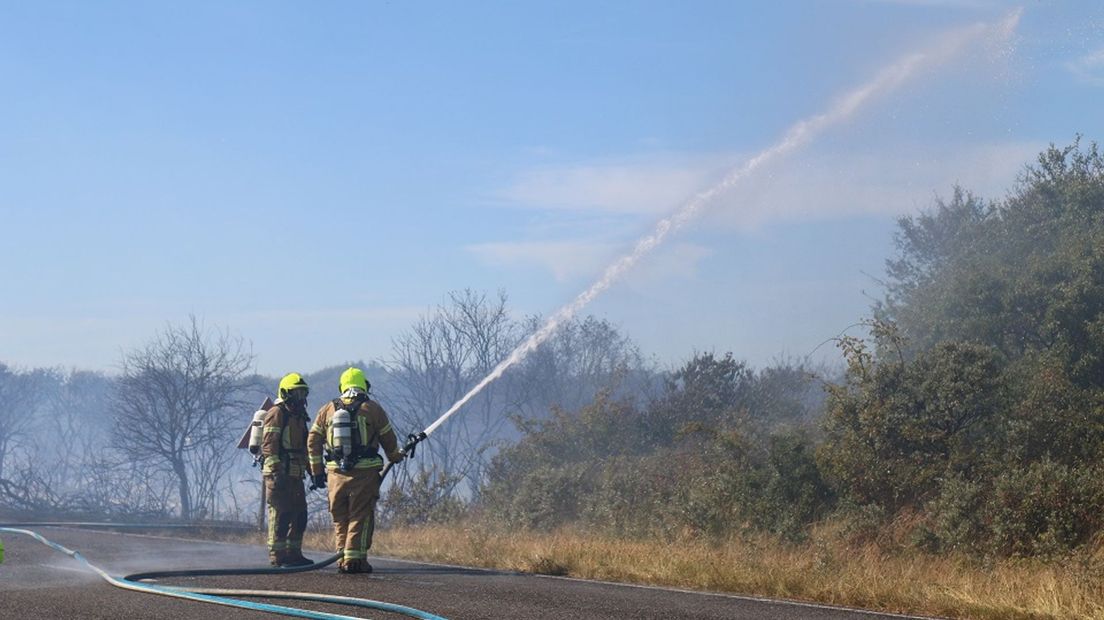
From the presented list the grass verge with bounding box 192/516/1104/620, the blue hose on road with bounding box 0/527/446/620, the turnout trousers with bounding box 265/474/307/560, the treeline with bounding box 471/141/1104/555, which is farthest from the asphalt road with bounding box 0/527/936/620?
the treeline with bounding box 471/141/1104/555

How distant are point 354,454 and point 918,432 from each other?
24.3ft

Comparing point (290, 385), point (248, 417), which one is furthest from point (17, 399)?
point (290, 385)

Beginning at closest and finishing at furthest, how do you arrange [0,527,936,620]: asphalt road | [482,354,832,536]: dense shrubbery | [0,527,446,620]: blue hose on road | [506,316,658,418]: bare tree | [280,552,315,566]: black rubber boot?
[0,527,446,620]: blue hose on road, [0,527,936,620]: asphalt road, [280,552,315,566]: black rubber boot, [482,354,832,536]: dense shrubbery, [506,316,658,418]: bare tree

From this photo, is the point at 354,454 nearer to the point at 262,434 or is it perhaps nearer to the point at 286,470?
the point at 286,470

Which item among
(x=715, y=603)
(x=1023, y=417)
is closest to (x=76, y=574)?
(x=715, y=603)

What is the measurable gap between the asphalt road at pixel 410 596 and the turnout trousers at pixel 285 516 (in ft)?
2.15

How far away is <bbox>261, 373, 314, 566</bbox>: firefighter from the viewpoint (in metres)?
12.2

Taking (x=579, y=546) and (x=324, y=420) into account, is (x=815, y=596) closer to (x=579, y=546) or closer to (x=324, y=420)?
(x=579, y=546)

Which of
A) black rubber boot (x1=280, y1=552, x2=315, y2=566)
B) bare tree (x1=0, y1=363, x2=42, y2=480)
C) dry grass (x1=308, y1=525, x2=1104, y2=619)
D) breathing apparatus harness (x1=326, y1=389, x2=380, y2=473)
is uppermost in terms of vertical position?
bare tree (x1=0, y1=363, x2=42, y2=480)

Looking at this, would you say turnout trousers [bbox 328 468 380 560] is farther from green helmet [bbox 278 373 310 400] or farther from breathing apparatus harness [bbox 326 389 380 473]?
green helmet [bbox 278 373 310 400]

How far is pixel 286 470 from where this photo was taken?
12.4 m

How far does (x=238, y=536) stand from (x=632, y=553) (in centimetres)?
883

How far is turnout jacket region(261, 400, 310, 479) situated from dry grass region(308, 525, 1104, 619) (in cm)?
204

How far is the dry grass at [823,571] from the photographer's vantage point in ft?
28.5
